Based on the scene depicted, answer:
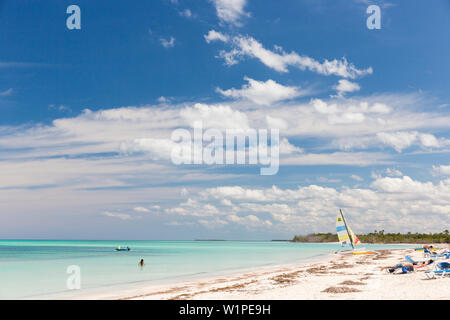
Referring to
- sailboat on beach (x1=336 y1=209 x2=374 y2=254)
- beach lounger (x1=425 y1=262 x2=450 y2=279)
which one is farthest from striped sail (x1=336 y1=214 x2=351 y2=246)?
beach lounger (x1=425 y1=262 x2=450 y2=279)

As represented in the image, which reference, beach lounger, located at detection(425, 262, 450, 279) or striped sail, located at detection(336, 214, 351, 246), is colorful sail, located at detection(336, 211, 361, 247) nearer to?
striped sail, located at detection(336, 214, 351, 246)

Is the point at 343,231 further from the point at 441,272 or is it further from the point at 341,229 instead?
the point at 441,272

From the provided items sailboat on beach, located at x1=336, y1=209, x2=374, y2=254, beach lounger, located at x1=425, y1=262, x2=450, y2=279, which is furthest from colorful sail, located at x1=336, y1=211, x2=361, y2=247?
beach lounger, located at x1=425, y1=262, x2=450, y2=279

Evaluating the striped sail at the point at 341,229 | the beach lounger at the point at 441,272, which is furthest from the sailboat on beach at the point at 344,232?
the beach lounger at the point at 441,272

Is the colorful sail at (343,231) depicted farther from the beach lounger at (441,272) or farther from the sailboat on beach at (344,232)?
the beach lounger at (441,272)

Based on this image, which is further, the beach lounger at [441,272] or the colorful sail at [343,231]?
the colorful sail at [343,231]

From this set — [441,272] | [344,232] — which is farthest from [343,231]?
[441,272]

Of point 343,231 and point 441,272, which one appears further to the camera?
point 343,231

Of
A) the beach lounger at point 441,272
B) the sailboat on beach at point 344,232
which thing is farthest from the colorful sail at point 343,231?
the beach lounger at point 441,272

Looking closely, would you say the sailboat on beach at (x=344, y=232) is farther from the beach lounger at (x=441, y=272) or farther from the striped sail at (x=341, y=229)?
the beach lounger at (x=441, y=272)

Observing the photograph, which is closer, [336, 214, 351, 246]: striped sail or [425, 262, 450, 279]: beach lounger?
[425, 262, 450, 279]: beach lounger
